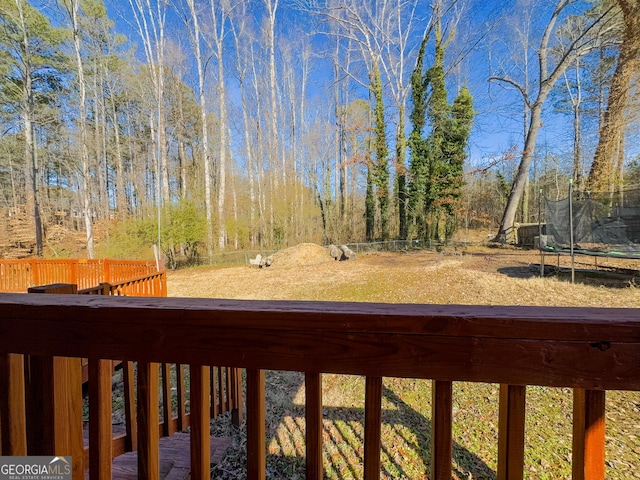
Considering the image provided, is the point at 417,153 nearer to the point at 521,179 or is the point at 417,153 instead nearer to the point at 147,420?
the point at 521,179

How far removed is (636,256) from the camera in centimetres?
554

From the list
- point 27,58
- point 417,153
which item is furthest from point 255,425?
point 27,58

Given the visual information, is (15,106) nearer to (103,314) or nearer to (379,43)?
(379,43)

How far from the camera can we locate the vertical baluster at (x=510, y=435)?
0.62 meters

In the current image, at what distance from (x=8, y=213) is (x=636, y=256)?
2106 centimetres

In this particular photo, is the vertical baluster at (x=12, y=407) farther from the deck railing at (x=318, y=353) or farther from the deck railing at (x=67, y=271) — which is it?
the deck railing at (x=67, y=271)

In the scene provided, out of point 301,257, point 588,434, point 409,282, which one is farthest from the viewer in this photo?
point 301,257

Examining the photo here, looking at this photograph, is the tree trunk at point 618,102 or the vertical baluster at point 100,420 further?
the tree trunk at point 618,102

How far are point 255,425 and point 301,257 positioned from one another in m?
10.5

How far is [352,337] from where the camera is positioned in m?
0.63

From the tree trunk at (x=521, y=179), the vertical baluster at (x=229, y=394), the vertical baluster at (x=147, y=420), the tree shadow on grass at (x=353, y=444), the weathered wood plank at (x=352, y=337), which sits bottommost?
the tree shadow on grass at (x=353, y=444)

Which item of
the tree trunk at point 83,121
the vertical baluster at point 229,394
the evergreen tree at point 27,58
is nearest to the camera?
the vertical baluster at point 229,394

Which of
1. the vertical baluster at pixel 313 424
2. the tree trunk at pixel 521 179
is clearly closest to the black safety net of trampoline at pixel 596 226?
the tree trunk at pixel 521 179

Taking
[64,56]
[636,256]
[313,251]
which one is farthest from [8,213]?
[636,256]
